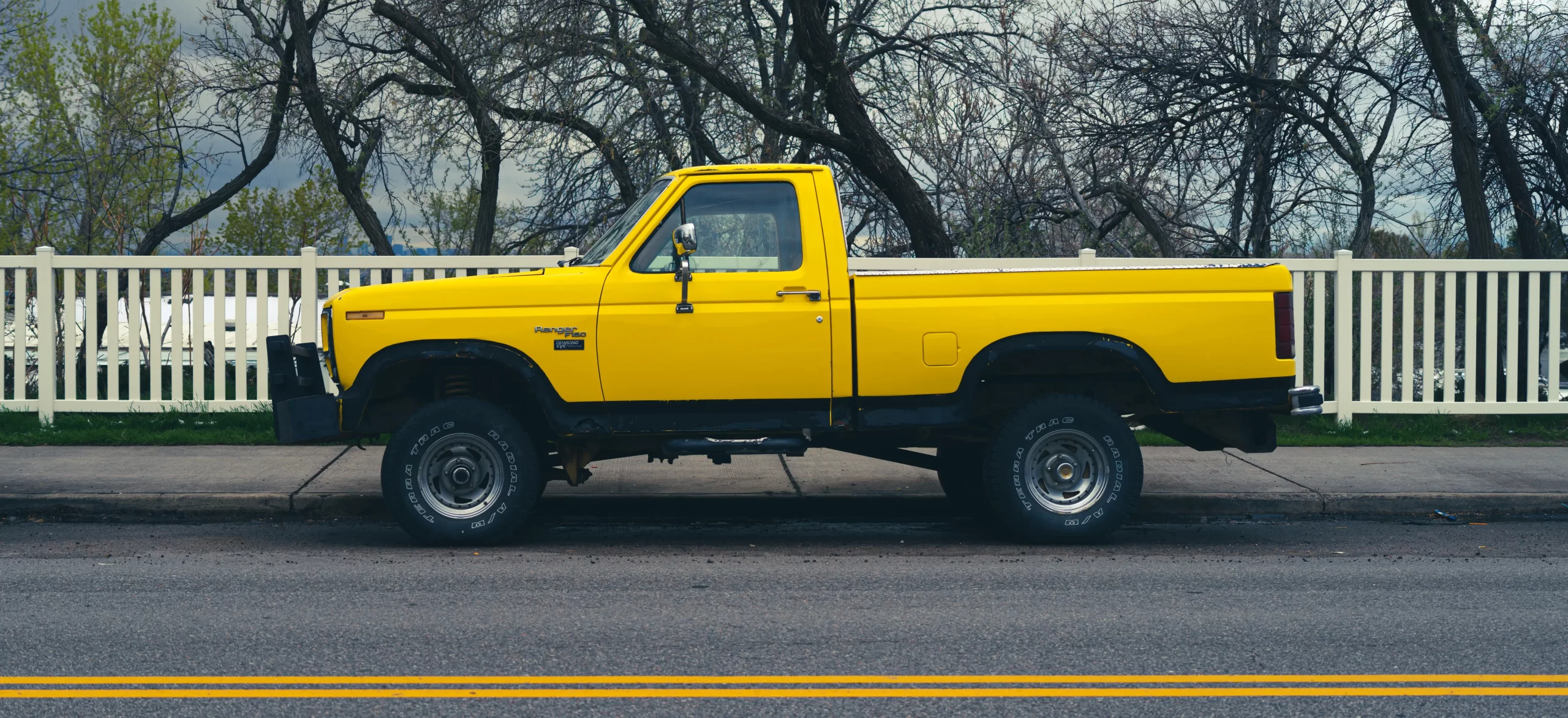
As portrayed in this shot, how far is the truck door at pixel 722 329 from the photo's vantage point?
729 cm

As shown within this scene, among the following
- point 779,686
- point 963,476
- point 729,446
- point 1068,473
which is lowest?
point 779,686

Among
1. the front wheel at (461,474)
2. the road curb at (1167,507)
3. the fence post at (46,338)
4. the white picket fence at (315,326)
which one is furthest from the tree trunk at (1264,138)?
the fence post at (46,338)

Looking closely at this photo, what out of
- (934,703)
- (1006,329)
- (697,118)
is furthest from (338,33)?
(934,703)

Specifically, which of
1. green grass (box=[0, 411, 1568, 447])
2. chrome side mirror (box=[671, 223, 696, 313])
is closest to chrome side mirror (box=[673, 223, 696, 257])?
chrome side mirror (box=[671, 223, 696, 313])

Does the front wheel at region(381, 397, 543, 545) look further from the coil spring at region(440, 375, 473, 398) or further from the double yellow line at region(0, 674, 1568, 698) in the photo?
the double yellow line at region(0, 674, 1568, 698)

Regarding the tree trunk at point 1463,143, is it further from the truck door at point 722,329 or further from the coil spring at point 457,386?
the coil spring at point 457,386

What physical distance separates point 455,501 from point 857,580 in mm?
2434

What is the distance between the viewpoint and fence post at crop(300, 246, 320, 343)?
37.3 feet

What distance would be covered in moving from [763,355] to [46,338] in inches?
301

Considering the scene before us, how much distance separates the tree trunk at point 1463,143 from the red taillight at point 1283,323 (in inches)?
316

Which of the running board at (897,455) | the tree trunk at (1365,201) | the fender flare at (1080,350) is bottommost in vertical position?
the running board at (897,455)

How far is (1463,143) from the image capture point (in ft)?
46.3

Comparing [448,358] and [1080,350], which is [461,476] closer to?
[448,358]

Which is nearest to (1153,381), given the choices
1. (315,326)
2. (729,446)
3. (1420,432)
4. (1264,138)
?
(729,446)
